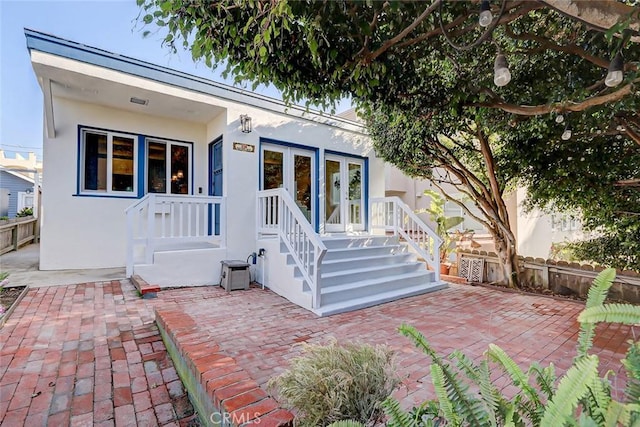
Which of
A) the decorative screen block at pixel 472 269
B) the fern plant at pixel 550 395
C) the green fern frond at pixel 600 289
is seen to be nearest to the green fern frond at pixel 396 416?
the fern plant at pixel 550 395

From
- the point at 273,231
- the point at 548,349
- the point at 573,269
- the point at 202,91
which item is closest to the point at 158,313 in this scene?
the point at 273,231

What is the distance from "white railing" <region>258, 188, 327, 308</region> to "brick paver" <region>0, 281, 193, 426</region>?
2.17 metres

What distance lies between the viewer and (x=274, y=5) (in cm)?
239

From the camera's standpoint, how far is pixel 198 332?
2674 millimetres

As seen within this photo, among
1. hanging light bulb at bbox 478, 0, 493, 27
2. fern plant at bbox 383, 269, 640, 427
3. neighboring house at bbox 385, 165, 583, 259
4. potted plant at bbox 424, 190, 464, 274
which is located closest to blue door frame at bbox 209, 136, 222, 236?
potted plant at bbox 424, 190, 464, 274

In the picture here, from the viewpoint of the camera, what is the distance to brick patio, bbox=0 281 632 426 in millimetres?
2264

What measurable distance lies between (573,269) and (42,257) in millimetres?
10416

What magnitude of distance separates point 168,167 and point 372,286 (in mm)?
5546

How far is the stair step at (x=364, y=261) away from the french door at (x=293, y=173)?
219cm

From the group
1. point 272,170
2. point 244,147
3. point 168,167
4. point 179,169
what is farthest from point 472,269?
point 168,167

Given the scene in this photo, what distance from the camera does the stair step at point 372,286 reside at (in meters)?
4.85

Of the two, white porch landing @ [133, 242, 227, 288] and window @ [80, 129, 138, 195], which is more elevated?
window @ [80, 129, 138, 195]

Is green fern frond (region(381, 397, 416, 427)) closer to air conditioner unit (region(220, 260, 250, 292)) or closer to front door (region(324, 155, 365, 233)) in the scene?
air conditioner unit (region(220, 260, 250, 292))

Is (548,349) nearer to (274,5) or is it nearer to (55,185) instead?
(274,5)
